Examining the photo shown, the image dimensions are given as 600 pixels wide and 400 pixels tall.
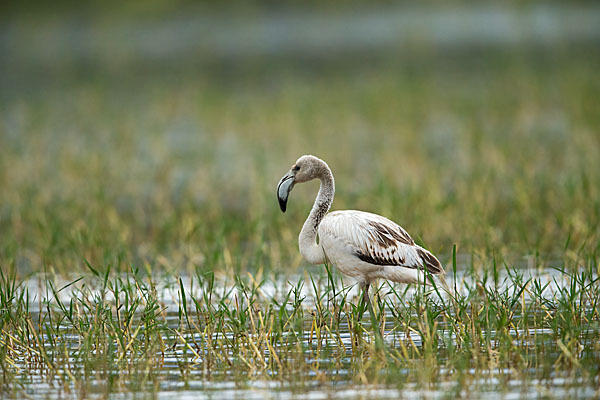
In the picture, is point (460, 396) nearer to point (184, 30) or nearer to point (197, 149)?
point (197, 149)

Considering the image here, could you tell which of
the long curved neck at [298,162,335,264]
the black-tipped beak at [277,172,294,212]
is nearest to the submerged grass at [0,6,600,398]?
the long curved neck at [298,162,335,264]

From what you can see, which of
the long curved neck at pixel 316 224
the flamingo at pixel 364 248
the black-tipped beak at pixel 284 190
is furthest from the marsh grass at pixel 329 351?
the black-tipped beak at pixel 284 190

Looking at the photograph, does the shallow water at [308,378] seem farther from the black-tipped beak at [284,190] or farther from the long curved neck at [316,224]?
the black-tipped beak at [284,190]

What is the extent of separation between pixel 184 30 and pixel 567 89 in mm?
19268

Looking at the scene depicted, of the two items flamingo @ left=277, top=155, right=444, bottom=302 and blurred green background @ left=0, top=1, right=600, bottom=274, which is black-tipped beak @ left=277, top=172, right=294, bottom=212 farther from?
blurred green background @ left=0, top=1, right=600, bottom=274

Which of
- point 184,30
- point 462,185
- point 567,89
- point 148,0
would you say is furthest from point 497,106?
point 184,30

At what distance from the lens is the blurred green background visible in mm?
9531

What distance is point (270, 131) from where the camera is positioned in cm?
1692

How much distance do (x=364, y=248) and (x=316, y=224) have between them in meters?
0.56

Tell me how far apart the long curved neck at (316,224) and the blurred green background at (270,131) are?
1.02 meters

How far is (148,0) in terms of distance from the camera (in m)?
32.2

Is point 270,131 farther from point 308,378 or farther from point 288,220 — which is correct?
point 308,378

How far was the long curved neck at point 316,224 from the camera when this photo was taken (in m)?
6.95

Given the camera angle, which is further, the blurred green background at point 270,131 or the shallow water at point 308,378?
the blurred green background at point 270,131
